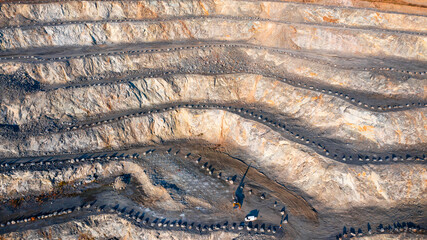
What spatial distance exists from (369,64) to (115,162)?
1132 inches

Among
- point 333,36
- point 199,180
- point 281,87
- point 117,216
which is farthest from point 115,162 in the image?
point 333,36

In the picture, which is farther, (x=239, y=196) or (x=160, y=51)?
(x=160, y=51)

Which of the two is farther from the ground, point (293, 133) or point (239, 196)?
point (293, 133)

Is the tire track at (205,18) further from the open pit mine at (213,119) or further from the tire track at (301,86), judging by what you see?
the tire track at (301,86)

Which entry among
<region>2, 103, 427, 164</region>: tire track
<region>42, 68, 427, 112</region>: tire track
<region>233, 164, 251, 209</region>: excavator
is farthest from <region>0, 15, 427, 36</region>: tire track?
<region>233, 164, 251, 209</region>: excavator

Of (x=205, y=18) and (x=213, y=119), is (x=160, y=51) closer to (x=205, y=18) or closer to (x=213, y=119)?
(x=205, y=18)

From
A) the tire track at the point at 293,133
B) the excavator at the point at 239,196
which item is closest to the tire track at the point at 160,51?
the tire track at the point at 293,133

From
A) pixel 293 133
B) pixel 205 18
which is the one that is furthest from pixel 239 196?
pixel 205 18

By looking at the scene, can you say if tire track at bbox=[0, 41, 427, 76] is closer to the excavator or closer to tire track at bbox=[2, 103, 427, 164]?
tire track at bbox=[2, 103, 427, 164]

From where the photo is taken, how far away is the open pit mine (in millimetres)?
21656

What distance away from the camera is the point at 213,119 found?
2883 cm

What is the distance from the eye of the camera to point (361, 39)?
29719mm

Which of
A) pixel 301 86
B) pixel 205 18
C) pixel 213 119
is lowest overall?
pixel 213 119

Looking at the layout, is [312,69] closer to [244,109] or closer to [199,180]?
[244,109]
